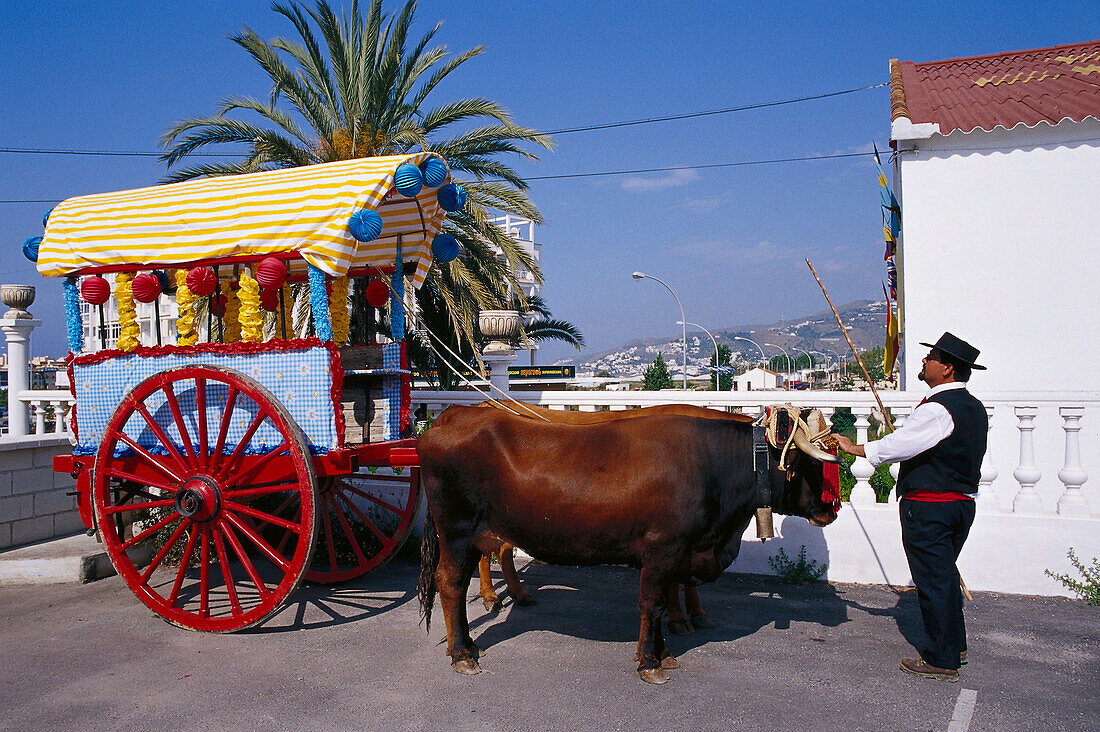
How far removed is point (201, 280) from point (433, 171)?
1.73 metres

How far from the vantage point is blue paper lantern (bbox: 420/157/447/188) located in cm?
552

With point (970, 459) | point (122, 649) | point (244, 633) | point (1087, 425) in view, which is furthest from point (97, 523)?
point (1087, 425)

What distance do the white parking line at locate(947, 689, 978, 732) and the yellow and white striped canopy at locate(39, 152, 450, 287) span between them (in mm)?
4256

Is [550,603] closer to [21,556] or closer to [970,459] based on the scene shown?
[970,459]

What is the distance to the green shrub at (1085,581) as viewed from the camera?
5.63m

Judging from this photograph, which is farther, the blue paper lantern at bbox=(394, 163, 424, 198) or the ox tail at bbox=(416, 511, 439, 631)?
the blue paper lantern at bbox=(394, 163, 424, 198)

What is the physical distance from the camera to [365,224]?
5086 millimetres

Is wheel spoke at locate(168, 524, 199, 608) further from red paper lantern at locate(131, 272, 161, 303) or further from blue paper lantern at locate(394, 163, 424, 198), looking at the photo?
blue paper lantern at locate(394, 163, 424, 198)

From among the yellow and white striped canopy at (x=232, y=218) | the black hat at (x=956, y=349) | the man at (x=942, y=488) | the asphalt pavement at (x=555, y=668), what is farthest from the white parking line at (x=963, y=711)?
the yellow and white striped canopy at (x=232, y=218)

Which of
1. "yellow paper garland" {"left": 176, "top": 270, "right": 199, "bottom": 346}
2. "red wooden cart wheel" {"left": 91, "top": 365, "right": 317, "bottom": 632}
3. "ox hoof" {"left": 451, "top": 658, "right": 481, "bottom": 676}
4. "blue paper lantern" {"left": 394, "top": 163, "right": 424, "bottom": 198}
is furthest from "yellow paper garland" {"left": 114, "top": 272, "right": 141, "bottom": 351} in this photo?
"ox hoof" {"left": 451, "top": 658, "right": 481, "bottom": 676}

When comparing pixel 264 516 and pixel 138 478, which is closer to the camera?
pixel 264 516

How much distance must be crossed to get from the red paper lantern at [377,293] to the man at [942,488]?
4.03 m

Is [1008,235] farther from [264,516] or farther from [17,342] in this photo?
[17,342]

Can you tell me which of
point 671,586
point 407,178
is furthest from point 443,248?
point 671,586
